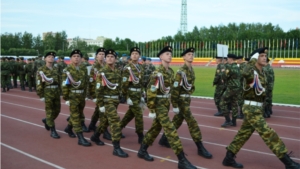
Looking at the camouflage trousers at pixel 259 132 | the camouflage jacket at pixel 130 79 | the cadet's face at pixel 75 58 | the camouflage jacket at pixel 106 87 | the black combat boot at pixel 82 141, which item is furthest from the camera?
the cadet's face at pixel 75 58

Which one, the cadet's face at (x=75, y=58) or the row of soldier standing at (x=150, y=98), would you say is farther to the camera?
the cadet's face at (x=75, y=58)

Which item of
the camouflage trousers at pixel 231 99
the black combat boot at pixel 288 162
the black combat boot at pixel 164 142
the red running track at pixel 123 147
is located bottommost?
the red running track at pixel 123 147

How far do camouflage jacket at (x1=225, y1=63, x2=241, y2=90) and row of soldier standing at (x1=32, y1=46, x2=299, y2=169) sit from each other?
2.91 metres

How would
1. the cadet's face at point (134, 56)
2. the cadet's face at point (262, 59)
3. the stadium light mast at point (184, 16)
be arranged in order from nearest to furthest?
the cadet's face at point (262, 59)
the cadet's face at point (134, 56)
the stadium light mast at point (184, 16)

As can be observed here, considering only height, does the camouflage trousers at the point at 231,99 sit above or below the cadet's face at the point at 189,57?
below

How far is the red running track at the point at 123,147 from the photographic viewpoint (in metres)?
5.71

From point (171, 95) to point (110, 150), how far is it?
1.75 meters

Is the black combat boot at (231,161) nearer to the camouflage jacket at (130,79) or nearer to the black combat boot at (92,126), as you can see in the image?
the camouflage jacket at (130,79)

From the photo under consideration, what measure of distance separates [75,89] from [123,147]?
1678 mm

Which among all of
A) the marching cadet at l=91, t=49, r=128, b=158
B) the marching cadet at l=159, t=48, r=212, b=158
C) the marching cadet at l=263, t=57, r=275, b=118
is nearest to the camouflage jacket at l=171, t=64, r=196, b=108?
the marching cadet at l=159, t=48, r=212, b=158

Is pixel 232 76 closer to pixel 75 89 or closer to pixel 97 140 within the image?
pixel 97 140

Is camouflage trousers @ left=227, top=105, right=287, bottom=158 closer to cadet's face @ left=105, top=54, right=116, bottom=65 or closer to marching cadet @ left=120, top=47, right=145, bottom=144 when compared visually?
marching cadet @ left=120, top=47, right=145, bottom=144

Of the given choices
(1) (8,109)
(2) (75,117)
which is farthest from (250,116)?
(1) (8,109)

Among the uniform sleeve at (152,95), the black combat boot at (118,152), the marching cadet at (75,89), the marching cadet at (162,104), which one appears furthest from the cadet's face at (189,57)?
the marching cadet at (75,89)
